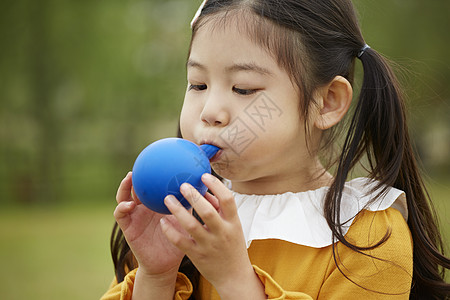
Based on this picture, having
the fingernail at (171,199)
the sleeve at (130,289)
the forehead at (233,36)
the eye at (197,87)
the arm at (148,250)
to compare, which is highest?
the forehead at (233,36)

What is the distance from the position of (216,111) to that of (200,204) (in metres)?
0.40

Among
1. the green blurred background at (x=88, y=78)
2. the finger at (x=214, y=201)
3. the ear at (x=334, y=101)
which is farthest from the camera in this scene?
the green blurred background at (x=88, y=78)

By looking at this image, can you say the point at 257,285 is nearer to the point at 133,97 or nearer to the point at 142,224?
the point at 142,224

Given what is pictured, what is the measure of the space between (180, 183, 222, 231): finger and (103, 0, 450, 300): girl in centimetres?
9

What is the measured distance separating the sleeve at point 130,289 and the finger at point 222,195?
51 centimetres

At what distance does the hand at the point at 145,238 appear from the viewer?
1.68 m

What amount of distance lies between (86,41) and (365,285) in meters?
11.1

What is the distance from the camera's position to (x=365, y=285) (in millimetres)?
1649

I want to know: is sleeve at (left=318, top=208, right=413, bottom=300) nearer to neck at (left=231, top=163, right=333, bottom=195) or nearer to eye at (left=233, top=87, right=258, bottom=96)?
neck at (left=231, top=163, right=333, bottom=195)

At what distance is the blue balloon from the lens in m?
1.45

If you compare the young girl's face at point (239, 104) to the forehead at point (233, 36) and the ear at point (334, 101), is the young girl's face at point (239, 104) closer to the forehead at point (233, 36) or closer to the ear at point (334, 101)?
the forehead at point (233, 36)

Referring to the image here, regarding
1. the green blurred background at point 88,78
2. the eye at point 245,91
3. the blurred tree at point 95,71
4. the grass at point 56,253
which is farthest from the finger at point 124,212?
the blurred tree at point 95,71

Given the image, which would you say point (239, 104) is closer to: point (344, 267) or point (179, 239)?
point (179, 239)

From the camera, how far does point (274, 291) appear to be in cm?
154
